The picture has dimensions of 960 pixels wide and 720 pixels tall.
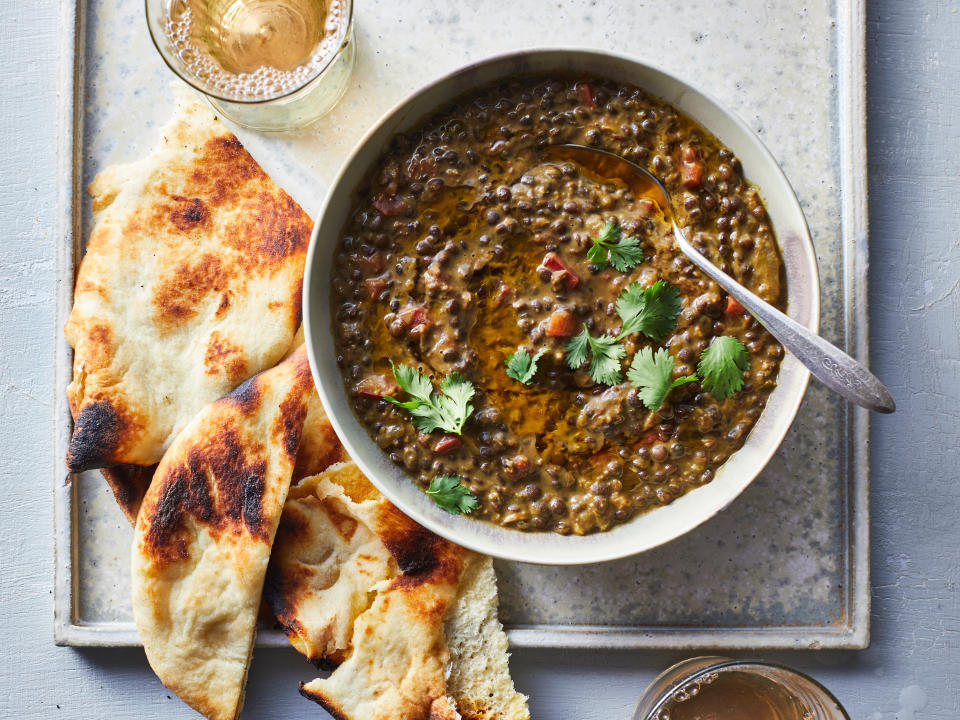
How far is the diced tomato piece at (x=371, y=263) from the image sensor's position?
9.20 feet

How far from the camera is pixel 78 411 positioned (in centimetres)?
300

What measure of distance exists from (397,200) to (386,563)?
1.32 meters

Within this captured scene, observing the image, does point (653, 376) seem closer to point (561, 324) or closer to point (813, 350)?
point (561, 324)

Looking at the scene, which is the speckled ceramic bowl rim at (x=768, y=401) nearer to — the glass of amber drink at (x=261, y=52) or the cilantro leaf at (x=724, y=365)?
the cilantro leaf at (x=724, y=365)

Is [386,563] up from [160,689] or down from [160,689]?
up

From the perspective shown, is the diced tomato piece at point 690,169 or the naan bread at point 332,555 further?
the naan bread at point 332,555

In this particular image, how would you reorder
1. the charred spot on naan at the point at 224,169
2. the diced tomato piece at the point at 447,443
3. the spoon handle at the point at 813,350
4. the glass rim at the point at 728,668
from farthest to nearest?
the charred spot on naan at the point at 224,169, the glass rim at the point at 728,668, the diced tomato piece at the point at 447,443, the spoon handle at the point at 813,350

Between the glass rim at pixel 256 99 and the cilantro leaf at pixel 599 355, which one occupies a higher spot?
the glass rim at pixel 256 99

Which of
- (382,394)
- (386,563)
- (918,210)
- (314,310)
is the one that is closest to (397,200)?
(314,310)

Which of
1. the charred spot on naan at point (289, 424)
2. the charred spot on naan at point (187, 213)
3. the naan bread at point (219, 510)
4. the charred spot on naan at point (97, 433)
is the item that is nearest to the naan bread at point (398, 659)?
the naan bread at point (219, 510)

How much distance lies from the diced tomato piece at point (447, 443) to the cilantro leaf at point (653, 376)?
2.05ft

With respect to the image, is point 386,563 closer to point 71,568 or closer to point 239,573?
point 239,573

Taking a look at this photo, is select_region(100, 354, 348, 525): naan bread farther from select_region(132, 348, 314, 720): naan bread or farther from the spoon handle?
the spoon handle

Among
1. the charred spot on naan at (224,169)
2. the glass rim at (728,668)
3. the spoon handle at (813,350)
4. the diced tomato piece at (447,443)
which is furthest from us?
the charred spot on naan at (224,169)
